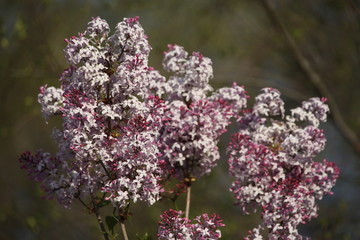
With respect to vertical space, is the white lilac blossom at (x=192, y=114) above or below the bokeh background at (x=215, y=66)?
below

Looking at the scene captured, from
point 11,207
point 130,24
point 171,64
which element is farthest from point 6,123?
point 130,24

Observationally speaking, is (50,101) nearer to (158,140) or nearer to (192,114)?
(158,140)

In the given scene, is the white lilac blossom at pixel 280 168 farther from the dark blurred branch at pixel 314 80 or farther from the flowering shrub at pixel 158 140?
the dark blurred branch at pixel 314 80

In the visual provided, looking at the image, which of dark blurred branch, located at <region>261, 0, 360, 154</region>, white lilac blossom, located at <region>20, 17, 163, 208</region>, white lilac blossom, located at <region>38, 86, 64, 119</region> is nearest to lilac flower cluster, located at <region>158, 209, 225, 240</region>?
white lilac blossom, located at <region>20, 17, 163, 208</region>

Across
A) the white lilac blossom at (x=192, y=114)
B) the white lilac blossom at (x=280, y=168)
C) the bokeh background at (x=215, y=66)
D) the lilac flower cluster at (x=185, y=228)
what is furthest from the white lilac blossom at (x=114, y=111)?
the bokeh background at (x=215, y=66)

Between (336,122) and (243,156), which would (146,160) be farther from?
(336,122)
